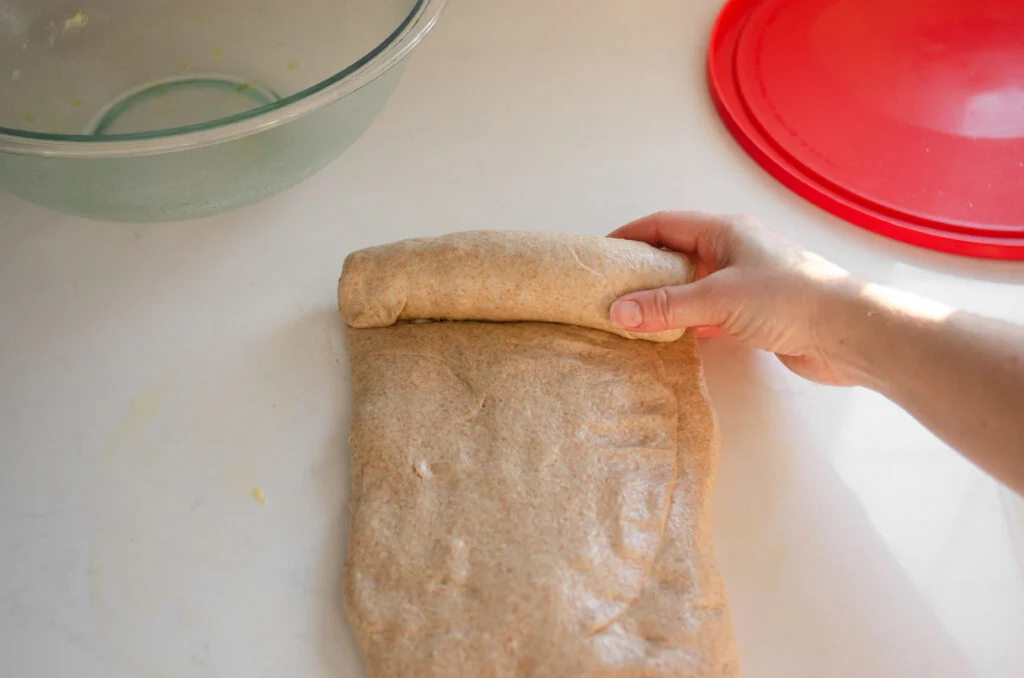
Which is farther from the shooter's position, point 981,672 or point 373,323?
point 373,323

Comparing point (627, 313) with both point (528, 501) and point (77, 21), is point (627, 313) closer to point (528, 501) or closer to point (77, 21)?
point (528, 501)

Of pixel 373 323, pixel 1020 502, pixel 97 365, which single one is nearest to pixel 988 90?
pixel 1020 502

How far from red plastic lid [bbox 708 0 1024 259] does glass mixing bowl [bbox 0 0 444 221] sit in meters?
0.76

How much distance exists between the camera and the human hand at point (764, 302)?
1112mm

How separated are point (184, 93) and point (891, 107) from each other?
1.42 metres

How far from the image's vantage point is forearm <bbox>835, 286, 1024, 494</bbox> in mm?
869

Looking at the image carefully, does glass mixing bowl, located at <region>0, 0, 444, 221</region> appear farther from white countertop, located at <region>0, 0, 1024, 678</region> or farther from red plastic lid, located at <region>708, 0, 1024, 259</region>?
red plastic lid, located at <region>708, 0, 1024, 259</region>

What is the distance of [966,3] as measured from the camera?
1.83 m

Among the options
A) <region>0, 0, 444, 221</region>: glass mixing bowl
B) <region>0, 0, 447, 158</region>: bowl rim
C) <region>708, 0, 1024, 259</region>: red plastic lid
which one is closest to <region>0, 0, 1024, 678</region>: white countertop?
<region>708, 0, 1024, 259</region>: red plastic lid

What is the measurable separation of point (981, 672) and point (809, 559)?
0.24 m

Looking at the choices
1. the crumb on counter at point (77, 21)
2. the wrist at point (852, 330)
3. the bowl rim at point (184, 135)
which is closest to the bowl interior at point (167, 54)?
the crumb on counter at point (77, 21)

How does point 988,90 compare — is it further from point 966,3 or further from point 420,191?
point 420,191

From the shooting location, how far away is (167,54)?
1.57 meters

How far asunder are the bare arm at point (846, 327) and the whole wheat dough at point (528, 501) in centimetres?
12
